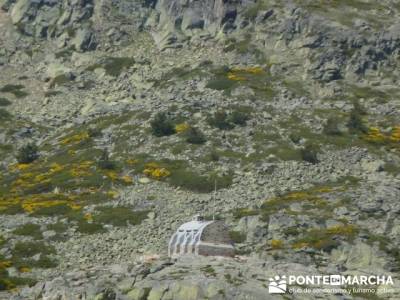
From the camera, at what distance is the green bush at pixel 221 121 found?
109312 mm

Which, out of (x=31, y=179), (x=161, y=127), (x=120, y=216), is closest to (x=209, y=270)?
(x=120, y=216)

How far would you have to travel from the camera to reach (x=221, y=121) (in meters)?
110

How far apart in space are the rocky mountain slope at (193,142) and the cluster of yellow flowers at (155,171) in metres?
0.25

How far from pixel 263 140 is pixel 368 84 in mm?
31290

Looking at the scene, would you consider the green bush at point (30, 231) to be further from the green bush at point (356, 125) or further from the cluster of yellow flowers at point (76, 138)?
the green bush at point (356, 125)

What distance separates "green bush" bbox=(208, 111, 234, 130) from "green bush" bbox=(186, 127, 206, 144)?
9.15 ft

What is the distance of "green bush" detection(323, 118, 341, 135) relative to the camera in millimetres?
109500

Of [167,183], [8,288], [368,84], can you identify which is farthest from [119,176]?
[368,84]

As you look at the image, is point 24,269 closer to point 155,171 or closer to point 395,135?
point 155,171

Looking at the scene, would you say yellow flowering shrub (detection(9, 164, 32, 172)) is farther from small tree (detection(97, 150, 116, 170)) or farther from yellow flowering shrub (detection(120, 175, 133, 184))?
yellow flowering shrub (detection(120, 175, 133, 184))

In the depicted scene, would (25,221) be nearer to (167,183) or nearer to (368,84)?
(167,183)

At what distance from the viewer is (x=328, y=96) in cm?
12338

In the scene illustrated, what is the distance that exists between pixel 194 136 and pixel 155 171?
35.3ft

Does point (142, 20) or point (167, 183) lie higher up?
point (142, 20)
